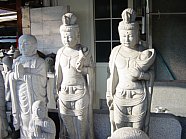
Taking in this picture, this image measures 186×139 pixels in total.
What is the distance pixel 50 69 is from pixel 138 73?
2869 millimetres

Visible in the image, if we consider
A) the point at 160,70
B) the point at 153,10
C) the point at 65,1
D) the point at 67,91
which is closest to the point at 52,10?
the point at 65,1

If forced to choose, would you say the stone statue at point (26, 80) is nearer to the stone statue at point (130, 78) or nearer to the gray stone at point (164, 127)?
the stone statue at point (130, 78)

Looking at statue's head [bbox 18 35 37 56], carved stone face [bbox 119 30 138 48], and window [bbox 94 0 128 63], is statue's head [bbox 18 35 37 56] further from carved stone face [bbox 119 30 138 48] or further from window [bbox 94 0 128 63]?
window [bbox 94 0 128 63]

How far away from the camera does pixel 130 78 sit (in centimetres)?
267

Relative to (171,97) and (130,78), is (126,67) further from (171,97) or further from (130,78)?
(171,97)

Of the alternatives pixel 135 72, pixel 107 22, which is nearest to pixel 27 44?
pixel 135 72

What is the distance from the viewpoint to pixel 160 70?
232 inches

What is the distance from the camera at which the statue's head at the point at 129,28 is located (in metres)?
2.61

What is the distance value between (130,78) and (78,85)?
18.6 inches

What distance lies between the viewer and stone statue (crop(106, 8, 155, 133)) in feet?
8.60

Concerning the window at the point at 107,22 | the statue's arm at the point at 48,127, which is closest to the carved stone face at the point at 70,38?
the statue's arm at the point at 48,127

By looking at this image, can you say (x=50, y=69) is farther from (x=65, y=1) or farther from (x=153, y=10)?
(x=153, y=10)

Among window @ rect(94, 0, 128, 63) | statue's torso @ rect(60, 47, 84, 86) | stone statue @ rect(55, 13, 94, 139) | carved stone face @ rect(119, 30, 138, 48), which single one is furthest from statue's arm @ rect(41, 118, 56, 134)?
window @ rect(94, 0, 128, 63)

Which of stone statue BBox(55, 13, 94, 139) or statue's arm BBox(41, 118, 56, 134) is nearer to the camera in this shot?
statue's arm BBox(41, 118, 56, 134)
